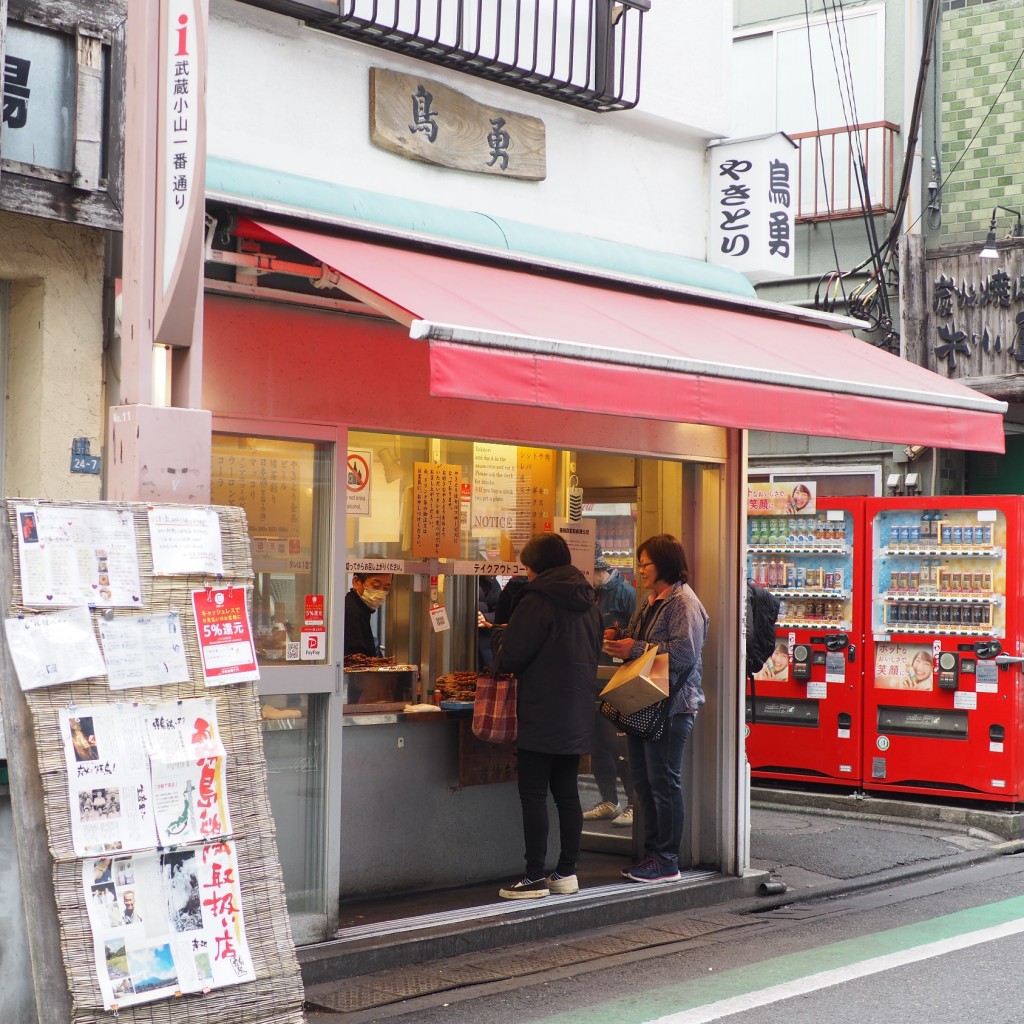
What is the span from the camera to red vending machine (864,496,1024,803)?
11.3 metres

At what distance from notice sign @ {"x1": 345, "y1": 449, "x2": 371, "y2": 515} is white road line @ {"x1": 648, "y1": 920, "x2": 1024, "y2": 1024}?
3493 mm

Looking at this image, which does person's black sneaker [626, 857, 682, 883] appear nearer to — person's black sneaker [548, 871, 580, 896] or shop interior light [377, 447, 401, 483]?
person's black sneaker [548, 871, 580, 896]

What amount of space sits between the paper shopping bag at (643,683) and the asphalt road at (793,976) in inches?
49.4

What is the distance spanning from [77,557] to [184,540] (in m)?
0.36

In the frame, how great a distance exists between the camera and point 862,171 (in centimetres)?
1540

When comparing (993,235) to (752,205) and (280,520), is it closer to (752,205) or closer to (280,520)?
(752,205)

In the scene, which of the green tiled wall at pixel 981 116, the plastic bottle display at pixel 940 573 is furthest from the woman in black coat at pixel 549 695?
the green tiled wall at pixel 981 116

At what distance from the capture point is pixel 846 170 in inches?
616

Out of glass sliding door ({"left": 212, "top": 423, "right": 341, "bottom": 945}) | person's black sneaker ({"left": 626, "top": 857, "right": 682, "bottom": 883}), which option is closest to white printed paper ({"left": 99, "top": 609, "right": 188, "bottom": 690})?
glass sliding door ({"left": 212, "top": 423, "right": 341, "bottom": 945})

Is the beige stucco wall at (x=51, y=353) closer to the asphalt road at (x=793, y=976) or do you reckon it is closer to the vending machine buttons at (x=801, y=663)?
the asphalt road at (x=793, y=976)

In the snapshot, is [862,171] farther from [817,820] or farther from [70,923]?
[70,923]

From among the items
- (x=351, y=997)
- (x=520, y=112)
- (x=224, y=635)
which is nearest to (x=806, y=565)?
(x=520, y=112)

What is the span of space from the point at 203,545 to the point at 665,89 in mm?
5891

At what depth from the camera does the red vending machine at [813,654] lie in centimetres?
1210
